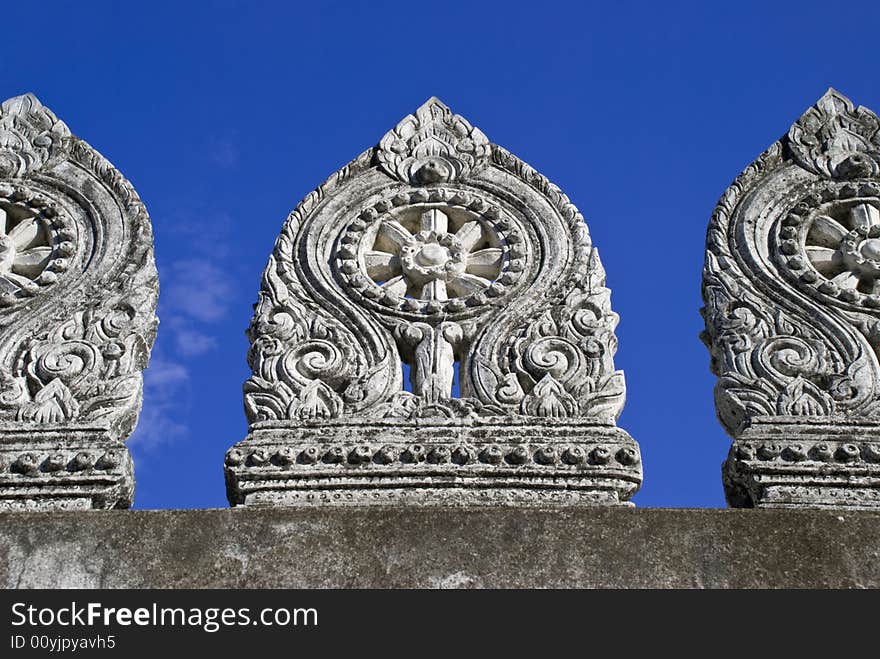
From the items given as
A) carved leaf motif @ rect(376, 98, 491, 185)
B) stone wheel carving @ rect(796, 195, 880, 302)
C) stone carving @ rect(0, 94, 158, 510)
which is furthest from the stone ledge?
carved leaf motif @ rect(376, 98, 491, 185)

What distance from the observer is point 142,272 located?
31.3 feet

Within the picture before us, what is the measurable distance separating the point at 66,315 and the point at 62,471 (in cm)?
133

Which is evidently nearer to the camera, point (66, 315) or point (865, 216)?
point (66, 315)

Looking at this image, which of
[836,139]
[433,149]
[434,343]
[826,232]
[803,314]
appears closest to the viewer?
[434,343]

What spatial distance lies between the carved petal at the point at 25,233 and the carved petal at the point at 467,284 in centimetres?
267

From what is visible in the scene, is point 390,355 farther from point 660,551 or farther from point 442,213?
point 660,551

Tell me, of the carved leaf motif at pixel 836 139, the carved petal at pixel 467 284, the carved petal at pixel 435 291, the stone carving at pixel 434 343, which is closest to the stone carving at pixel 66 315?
the stone carving at pixel 434 343

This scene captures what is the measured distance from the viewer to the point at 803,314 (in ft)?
30.6

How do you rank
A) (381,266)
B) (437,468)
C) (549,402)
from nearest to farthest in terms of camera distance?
(437,468) < (549,402) < (381,266)

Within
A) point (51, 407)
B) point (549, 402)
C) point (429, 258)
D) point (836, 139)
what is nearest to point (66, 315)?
point (51, 407)

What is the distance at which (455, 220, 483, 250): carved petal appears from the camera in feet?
32.2

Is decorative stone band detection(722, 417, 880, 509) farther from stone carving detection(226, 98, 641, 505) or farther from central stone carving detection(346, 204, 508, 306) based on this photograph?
central stone carving detection(346, 204, 508, 306)

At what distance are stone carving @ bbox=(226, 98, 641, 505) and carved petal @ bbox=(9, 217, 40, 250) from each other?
1594 millimetres

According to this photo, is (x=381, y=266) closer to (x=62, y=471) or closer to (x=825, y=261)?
(x=62, y=471)
